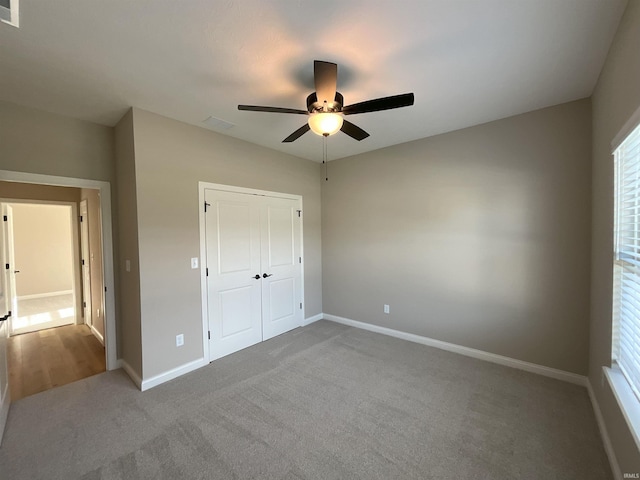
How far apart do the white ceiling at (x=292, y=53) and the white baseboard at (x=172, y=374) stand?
2.65m

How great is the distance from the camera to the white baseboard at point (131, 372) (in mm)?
2574

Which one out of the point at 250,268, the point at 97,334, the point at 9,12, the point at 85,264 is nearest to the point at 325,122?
the point at 9,12

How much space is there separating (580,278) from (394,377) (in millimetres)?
2005

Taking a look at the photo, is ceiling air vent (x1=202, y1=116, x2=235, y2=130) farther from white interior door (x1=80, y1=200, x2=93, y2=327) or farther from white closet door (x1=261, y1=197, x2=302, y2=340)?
white interior door (x1=80, y1=200, x2=93, y2=327)

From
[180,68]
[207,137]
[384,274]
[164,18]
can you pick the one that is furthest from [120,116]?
[384,274]

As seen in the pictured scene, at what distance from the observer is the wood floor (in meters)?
2.70

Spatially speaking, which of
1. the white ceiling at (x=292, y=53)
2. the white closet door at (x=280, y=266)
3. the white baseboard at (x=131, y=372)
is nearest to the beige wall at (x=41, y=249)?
the white baseboard at (x=131, y=372)

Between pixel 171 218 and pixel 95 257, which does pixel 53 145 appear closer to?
pixel 171 218

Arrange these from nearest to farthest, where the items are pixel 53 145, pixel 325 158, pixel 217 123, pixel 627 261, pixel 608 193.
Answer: pixel 627 261 < pixel 608 193 < pixel 53 145 < pixel 217 123 < pixel 325 158

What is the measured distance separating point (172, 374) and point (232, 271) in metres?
1.24

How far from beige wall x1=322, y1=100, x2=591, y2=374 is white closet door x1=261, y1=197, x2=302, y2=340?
2.75 feet

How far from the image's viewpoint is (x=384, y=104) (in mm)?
1769

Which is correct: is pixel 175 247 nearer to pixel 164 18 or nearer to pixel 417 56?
pixel 164 18

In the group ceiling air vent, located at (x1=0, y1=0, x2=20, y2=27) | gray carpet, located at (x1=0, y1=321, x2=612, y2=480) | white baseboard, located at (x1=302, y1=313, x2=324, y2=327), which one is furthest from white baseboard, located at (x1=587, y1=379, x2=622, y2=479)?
ceiling air vent, located at (x1=0, y1=0, x2=20, y2=27)
